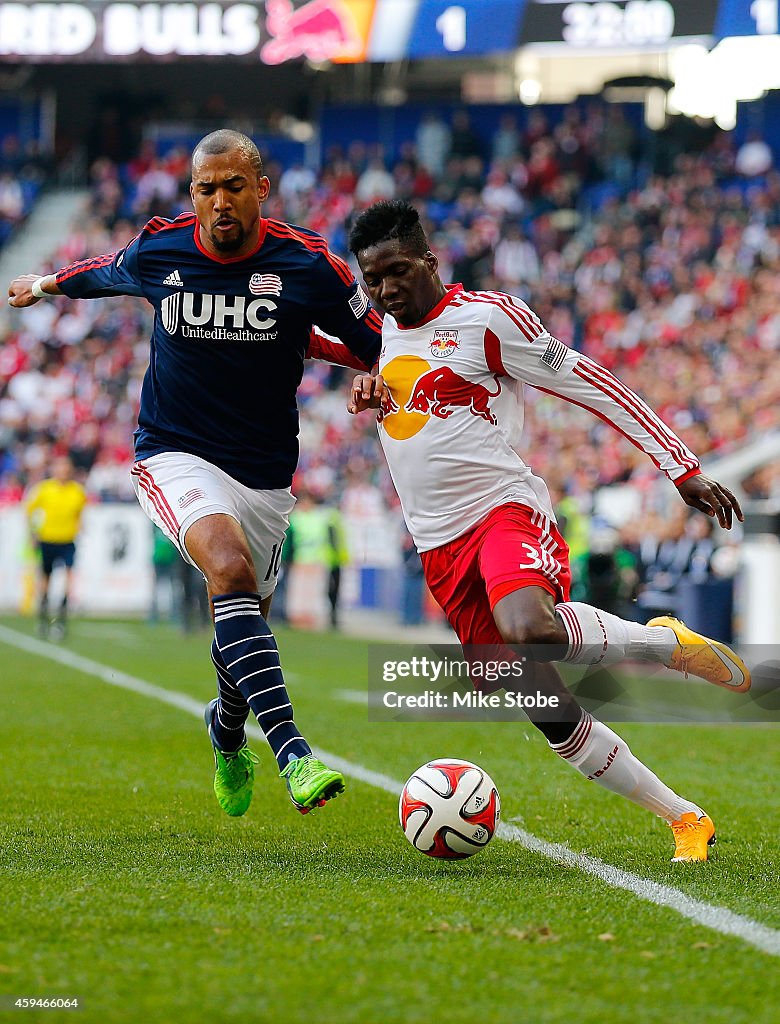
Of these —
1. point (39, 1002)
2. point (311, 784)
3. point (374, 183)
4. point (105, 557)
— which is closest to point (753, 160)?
point (374, 183)

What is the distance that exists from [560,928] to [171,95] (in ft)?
106

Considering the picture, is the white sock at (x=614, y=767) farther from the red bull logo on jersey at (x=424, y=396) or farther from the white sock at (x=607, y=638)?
the red bull logo on jersey at (x=424, y=396)

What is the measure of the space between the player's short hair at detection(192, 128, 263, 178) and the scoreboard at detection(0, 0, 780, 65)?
21.1 meters

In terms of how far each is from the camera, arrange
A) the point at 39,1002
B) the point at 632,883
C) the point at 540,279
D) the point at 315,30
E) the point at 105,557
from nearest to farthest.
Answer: the point at 39,1002 < the point at 632,883 < the point at 105,557 < the point at 540,279 < the point at 315,30

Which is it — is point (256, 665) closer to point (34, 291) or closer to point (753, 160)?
point (34, 291)

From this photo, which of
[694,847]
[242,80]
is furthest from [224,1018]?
[242,80]

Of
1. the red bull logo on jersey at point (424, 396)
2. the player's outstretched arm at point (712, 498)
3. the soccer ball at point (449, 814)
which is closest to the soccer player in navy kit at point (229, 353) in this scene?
the red bull logo on jersey at point (424, 396)

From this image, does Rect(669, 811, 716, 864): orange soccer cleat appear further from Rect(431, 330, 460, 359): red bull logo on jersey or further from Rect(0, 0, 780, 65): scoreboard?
Rect(0, 0, 780, 65): scoreboard

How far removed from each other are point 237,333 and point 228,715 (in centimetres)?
144

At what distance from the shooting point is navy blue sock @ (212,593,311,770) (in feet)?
15.6

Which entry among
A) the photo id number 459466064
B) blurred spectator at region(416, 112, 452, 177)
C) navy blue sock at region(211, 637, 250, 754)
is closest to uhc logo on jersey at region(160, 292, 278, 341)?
navy blue sock at region(211, 637, 250, 754)

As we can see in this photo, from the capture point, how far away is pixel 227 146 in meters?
5.09

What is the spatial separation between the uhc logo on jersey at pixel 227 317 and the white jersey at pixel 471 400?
19.1 inches

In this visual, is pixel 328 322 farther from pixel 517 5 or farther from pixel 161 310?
pixel 517 5
